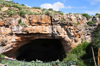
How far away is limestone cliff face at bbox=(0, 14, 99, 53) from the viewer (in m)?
8.05

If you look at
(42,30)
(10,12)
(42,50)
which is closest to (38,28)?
(42,30)

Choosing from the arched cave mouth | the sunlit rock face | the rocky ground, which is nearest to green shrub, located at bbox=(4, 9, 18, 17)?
the rocky ground

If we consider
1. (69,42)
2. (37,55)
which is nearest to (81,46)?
(69,42)

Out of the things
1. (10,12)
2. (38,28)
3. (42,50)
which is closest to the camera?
(10,12)

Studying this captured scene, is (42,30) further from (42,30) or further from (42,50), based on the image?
(42,50)

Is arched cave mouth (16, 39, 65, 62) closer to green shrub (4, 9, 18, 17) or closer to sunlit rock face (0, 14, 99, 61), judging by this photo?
sunlit rock face (0, 14, 99, 61)

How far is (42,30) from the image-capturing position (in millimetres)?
8477

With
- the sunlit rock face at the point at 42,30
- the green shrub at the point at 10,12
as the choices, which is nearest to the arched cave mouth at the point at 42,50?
the sunlit rock face at the point at 42,30

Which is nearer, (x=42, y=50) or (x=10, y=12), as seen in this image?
(x=10, y=12)

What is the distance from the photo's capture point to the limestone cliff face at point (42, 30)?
805 centimetres

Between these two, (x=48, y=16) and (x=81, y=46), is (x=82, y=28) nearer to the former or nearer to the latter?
(x=81, y=46)

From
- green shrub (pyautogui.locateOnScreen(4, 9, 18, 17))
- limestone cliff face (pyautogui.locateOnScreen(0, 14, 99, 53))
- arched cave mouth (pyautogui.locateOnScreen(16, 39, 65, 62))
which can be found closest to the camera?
limestone cliff face (pyautogui.locateOnScreen(0, 14, 99, 53))

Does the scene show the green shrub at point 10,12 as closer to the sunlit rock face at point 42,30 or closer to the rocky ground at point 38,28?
the rocky ground at point 38,28

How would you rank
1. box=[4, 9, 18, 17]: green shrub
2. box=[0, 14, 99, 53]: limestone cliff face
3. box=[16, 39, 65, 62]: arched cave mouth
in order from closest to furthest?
box=[0, 14, 99, 53]: limestone cliff face
box=[4, 9, 18, 17]: green shrub
box=[16, 39, 65, 62]: arched cave mouth
